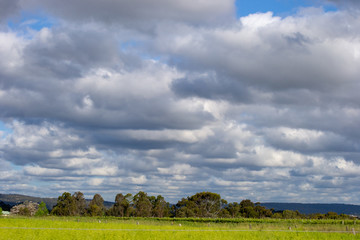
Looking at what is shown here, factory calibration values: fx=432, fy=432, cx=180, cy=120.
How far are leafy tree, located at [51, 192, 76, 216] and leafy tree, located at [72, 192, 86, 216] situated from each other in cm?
130

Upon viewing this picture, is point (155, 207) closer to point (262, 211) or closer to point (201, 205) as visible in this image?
point (201, 205)

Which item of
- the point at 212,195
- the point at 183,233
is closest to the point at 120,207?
the point at 212,195

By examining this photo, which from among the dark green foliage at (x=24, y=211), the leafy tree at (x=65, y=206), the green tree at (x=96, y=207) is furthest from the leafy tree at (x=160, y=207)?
the dark green foliage at (x=24, y=211)

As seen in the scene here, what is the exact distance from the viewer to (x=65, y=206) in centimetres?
12912

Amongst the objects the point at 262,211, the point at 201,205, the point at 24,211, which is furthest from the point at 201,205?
the point at 24,211

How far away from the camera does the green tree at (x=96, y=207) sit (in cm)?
12950

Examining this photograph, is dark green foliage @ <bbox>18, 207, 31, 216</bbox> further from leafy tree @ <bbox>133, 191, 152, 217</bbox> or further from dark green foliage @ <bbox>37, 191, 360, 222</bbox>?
leafy tree @ <bbox>133, 191, 152, 217</bbox>

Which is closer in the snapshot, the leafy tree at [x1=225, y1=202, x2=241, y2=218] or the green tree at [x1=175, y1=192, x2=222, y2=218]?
the green tree at [x1=175, y1=192, x2=222, y2=218]

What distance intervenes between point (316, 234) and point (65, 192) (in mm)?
102566

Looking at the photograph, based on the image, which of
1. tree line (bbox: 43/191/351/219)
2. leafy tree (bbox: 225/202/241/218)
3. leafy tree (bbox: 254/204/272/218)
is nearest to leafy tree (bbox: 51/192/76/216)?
tree line (bbox: 43/191/351/219)

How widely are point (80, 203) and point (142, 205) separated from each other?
20.3m

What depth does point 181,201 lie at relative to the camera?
13000 cm

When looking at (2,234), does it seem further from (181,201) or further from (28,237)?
(181,201)

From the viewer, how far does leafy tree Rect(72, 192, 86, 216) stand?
426 feet
